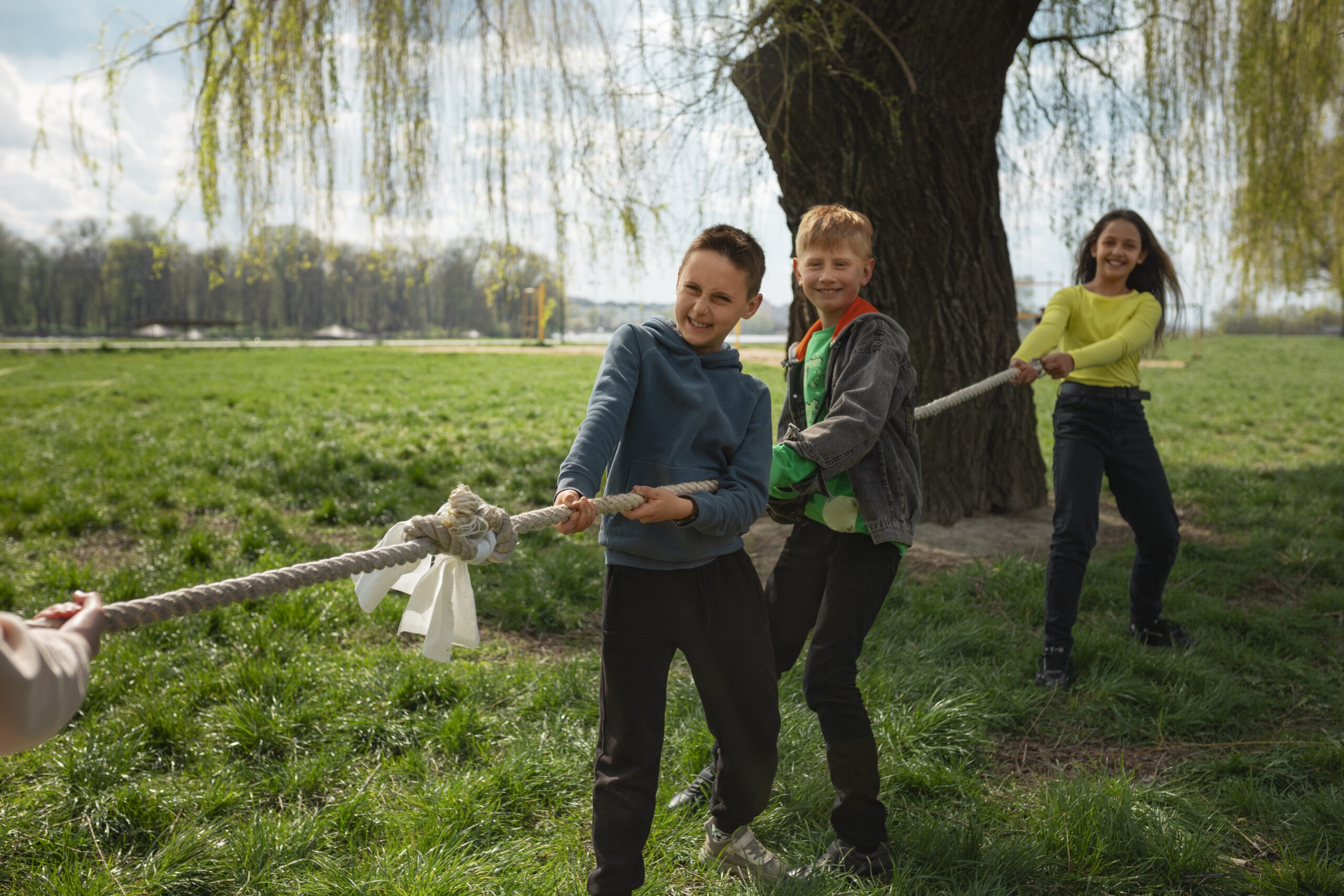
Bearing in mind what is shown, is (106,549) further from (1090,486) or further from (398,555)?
(1090,486)

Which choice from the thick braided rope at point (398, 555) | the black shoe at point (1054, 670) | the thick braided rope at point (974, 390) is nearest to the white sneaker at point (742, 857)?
the thick braided rope at point (398, 555)

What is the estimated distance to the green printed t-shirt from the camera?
2.17 meters

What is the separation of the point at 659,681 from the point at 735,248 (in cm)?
102

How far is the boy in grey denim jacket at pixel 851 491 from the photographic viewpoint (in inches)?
84.9

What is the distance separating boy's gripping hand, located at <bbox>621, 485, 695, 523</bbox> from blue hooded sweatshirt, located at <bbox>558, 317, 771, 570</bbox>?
0.35ft

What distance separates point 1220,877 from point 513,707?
222 centimetres

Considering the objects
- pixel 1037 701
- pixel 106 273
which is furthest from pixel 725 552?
pixel 106 273

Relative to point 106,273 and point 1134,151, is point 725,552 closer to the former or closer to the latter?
point 1134,151

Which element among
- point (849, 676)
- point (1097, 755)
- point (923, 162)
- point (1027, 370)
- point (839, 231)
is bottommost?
point (1097, 755)

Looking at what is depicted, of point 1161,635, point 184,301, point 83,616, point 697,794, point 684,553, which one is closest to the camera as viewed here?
point 83,616

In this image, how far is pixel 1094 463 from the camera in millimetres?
3328

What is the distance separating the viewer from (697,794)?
99.3 inches

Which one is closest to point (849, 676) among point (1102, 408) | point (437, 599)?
point (437, 599)

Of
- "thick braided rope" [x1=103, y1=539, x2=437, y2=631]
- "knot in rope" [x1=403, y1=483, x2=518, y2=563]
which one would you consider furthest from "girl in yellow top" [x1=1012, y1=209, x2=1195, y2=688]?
"thick braided rope" [x1=103, y1=539, x2=437, y2=631]
